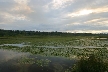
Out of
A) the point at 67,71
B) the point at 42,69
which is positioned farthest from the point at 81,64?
the point at 42,69

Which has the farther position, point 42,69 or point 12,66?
point 12,66

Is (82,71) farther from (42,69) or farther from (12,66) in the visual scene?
(12,66)

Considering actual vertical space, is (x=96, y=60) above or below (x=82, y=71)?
above

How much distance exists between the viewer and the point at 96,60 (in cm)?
1487

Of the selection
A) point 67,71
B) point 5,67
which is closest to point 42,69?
point 67,71

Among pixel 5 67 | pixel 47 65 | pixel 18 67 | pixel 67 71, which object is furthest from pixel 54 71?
pixel 5 67

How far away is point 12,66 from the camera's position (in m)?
21.1

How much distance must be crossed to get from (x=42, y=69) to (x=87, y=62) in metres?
6.70

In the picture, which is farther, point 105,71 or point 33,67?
point 33,67

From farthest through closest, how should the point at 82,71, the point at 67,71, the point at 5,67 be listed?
the point at 5,67 < the point at 67,71 < the point at 82,71

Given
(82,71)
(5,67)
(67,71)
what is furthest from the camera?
(5,67)

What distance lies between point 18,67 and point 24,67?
0.73 m

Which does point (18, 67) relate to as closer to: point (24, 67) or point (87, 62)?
point (24, 67)

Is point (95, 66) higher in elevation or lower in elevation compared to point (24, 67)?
higher
